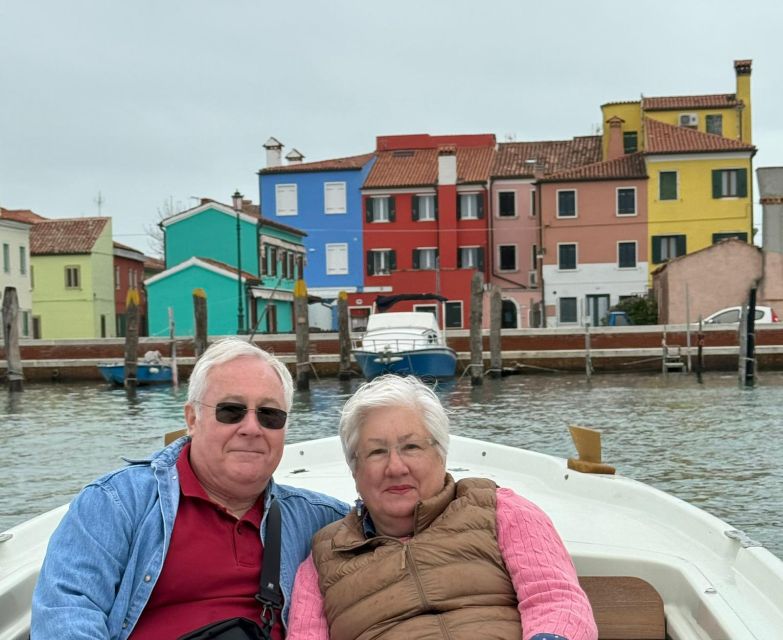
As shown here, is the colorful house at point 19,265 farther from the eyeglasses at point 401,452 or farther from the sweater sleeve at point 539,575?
the sweater sleeve at point 539,575

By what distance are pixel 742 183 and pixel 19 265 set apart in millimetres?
28499

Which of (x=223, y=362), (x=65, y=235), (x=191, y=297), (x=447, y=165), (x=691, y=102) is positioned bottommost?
(x=223, y=362)

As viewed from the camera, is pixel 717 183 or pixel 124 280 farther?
pixel 124 280

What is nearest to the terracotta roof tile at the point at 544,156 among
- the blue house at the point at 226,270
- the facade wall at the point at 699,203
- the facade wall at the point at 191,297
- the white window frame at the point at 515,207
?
the white window frame at the point at 515,207

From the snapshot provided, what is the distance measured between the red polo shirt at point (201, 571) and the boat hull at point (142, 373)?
2628cm

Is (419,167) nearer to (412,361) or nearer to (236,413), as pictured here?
(412,361)

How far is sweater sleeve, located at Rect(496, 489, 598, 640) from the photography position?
2398 mm

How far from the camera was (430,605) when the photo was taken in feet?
8.03

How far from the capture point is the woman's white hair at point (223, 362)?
2742mm

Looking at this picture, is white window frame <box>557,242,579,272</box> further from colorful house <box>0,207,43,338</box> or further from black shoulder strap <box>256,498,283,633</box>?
black shoulder strap <box>256,498,283,633</box>

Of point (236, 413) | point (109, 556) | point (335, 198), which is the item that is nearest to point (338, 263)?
point (335, 198)

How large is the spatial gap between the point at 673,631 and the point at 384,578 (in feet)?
2.92

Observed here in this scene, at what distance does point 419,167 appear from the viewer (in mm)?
44594

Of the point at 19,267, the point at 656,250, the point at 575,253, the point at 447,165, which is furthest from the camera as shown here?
the point at 447,165
